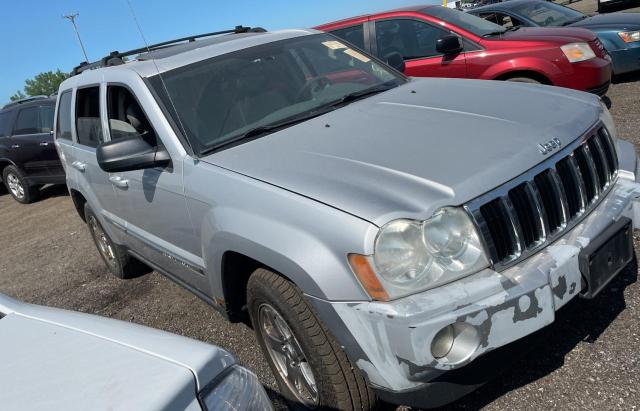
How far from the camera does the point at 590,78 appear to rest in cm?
594

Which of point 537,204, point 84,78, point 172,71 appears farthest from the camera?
point 84,78

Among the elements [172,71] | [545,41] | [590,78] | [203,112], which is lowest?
[590,78]

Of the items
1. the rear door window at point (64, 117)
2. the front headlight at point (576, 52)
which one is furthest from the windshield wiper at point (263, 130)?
the front headlight at point (576, 52)

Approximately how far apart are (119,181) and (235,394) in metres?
2.43

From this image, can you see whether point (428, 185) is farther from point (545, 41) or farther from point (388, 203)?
point (545, 41)

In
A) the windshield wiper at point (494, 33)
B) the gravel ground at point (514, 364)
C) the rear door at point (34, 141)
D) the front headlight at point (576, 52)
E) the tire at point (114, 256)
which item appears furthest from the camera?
the rear door at point (34, 141)

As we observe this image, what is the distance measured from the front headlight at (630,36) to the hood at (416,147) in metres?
5.61

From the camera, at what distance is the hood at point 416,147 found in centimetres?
208

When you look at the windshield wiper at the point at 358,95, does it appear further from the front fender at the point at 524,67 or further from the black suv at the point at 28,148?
the black suv at the point at 28,148

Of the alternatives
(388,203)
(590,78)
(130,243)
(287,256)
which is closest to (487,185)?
(388,203)

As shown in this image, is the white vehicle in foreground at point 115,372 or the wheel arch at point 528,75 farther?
the wheel arch at point 528,75

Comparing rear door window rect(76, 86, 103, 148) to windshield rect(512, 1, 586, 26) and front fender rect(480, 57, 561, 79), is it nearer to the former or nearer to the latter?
front fender rect(480, 57, 561, 79)

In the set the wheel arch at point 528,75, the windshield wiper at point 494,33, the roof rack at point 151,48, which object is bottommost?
the wheel arch at point 528,75

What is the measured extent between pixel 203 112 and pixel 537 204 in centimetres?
182
